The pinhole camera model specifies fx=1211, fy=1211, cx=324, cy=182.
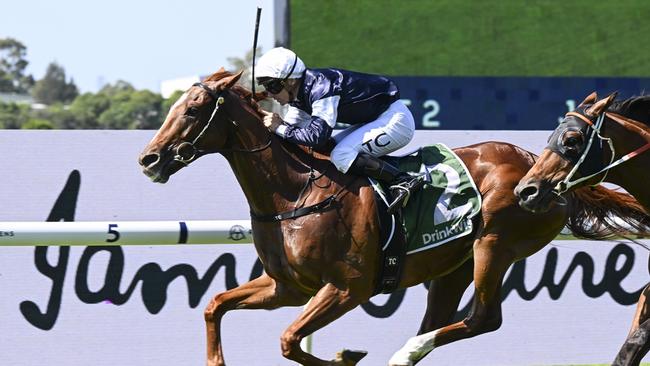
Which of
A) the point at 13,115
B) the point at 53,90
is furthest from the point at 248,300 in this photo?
the point at 53,90

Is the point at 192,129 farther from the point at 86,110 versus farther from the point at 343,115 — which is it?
the point at 86,110

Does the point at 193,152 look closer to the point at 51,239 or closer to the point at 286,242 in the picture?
the point at 286,242

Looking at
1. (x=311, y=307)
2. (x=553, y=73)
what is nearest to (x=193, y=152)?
(x=311, y=307)

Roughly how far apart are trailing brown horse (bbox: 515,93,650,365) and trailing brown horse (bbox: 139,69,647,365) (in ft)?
1.83

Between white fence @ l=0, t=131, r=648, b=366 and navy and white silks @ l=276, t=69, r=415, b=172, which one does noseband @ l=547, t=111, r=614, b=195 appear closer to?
navy and white silks @ l=276, t=69, r=415, b=172

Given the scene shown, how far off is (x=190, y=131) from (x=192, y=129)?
0.01 metres

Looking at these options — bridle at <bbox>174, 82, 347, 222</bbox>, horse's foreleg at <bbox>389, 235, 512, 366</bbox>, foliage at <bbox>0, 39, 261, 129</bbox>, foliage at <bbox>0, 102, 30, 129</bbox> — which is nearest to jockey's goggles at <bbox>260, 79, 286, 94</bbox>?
bridle at <bbox>174, 82, 347, 222</bbox>

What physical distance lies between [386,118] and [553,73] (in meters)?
15.8

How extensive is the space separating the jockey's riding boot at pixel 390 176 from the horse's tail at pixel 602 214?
93 cm

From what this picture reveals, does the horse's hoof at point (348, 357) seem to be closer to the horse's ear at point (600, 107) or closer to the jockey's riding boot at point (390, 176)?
the jockey's riding boot at point (390, 176)

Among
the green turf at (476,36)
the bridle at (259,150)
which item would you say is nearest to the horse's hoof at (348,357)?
the bridle at (259,150)

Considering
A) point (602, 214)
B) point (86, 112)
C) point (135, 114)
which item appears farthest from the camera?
point (86, 112)

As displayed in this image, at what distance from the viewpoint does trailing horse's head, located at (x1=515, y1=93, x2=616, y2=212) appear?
209 inches

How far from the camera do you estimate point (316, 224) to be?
564cm
